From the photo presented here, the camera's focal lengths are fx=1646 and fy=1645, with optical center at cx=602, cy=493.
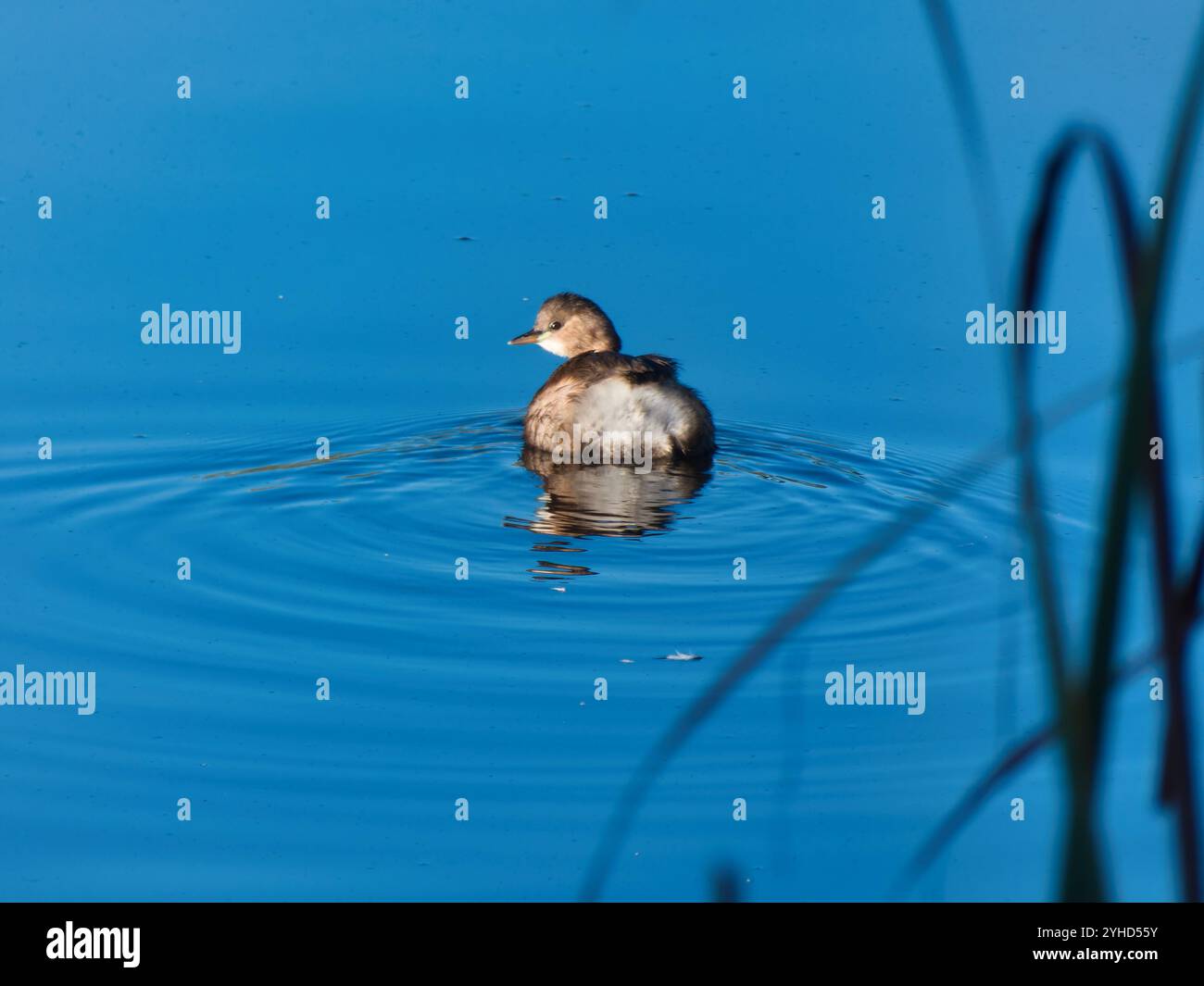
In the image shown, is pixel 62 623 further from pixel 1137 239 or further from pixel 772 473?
pixel 1137 239

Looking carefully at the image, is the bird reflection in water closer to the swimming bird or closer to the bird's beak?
the swimming bird

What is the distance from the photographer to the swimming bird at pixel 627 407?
8836mm

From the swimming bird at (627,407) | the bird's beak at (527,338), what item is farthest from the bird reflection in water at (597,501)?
the bird's beak at (527,338)

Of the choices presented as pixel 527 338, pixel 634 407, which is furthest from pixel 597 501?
pixel 527 338

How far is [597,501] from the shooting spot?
8.30 meters

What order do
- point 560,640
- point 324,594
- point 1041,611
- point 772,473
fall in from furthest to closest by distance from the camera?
point 772,473
point 324,594
point 560,640
point 1041,611

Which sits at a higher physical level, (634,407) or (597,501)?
(634,407)

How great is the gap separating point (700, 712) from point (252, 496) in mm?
6599

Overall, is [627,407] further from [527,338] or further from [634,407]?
[527,338]

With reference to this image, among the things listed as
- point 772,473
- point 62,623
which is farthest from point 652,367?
point 62,623

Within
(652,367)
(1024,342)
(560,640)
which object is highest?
(652,367)

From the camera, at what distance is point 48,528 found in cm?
770

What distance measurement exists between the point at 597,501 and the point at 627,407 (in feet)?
2.54

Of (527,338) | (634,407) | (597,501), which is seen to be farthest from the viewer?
(527,338)
